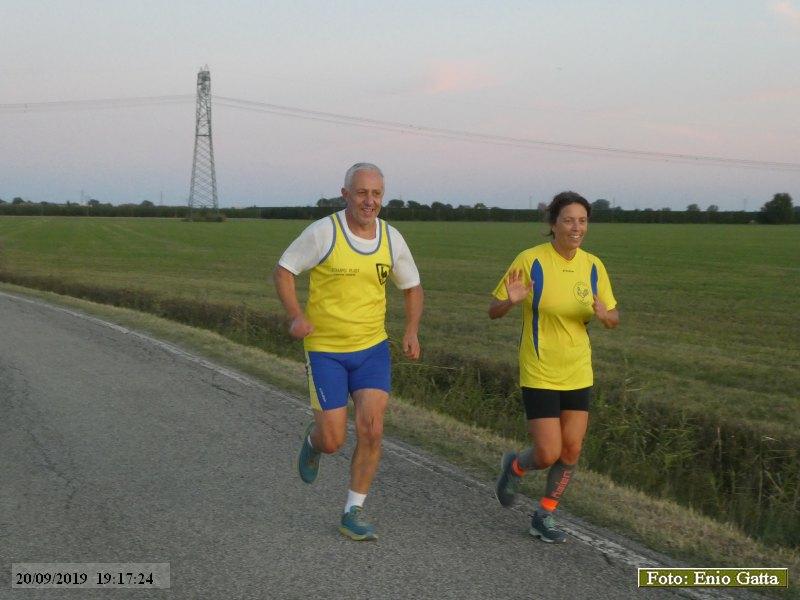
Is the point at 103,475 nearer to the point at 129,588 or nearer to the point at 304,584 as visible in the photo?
the point at 129,588

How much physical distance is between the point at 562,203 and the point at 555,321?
2.24 ft

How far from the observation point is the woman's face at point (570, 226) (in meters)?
5.19

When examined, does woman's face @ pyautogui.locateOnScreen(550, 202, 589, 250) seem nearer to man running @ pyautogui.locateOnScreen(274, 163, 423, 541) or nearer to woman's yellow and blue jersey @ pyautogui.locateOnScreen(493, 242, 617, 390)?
woman's yellow and blue jersey @ pyautogui.locateOnScreen(493, 242, 617, 390)

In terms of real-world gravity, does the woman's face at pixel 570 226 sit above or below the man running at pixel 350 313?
above

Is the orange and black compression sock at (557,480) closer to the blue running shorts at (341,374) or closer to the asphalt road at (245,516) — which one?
the asphalt road at (245,516)

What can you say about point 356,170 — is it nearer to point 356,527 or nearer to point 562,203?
point 562,203

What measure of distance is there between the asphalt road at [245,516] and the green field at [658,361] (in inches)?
78.1

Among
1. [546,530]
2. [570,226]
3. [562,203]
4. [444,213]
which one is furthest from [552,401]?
[444,213]

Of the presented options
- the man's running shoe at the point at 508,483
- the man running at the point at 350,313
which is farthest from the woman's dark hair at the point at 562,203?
the man's running shoe at the point at 508,483

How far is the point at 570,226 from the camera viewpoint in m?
5.20

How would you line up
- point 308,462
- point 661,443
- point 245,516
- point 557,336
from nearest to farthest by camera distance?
point 557,336, point 245,516, point 308,462, point 661,443

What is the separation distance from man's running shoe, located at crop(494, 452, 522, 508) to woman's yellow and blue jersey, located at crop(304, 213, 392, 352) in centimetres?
115

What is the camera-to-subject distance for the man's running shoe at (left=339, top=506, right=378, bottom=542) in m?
5.07

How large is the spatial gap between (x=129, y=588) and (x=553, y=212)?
3040mm
